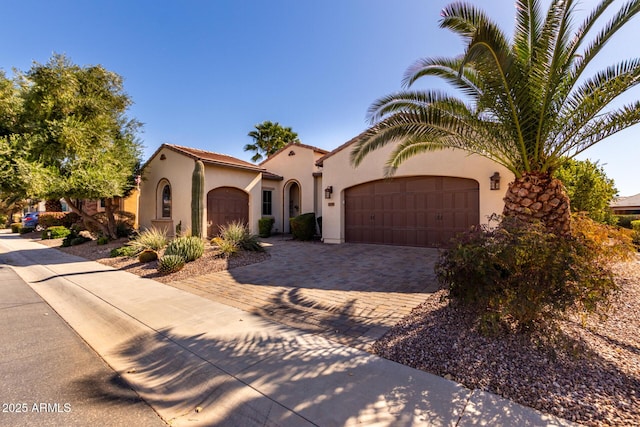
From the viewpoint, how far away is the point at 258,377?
10.3 feet

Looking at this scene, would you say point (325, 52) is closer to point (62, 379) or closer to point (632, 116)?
point (632, 116)

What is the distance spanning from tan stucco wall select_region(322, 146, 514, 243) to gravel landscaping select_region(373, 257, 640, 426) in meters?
5.20

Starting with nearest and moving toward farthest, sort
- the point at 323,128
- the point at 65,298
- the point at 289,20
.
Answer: the point at 65,298, the point at 289,20, the point at 323,128

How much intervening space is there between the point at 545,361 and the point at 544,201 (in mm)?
4143

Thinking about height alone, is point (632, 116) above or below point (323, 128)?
below

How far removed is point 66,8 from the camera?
871cm

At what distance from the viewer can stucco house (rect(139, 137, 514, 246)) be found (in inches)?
420

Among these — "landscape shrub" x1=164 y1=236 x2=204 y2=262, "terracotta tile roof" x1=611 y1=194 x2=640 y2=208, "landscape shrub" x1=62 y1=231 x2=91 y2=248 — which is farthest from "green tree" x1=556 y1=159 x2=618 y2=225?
"landscape shrub" x1=62 y1=231 x2=91 y2=248

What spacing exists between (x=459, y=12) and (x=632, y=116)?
3.79 metres

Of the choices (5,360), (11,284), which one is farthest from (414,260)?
(11,284)

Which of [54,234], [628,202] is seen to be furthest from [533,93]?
[628,202]

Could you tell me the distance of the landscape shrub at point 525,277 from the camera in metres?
3.31

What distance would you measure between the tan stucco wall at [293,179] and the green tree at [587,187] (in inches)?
468

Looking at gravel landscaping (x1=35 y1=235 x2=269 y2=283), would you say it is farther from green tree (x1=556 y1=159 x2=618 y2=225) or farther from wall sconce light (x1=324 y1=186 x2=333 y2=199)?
green tree (x1=556 y1=159 x2=618 y2=225)
